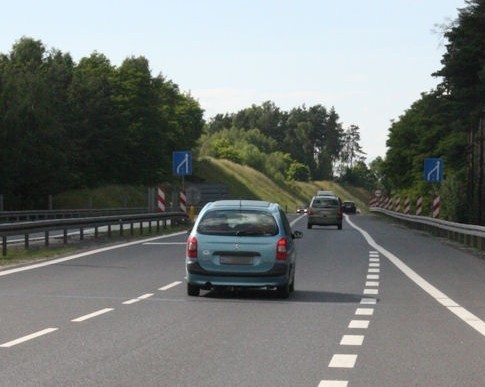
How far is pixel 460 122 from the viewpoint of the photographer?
189ft

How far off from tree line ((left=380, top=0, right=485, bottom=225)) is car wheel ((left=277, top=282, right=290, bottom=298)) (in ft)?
96.3

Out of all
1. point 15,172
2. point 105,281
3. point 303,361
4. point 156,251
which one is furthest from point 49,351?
point 15,172

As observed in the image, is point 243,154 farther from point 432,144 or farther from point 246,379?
point 246,379

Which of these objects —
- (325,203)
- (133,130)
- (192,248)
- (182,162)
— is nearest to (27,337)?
(192,248)

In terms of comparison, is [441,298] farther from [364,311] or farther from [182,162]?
[182,162]

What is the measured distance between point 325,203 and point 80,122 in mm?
45326

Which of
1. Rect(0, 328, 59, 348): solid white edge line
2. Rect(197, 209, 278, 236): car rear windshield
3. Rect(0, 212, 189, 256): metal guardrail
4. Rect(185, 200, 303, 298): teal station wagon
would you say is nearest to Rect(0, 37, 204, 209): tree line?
Rect(0, 212, 189, 256): metal guardrail

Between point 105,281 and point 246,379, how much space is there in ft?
36.5

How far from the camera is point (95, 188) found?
9606cm

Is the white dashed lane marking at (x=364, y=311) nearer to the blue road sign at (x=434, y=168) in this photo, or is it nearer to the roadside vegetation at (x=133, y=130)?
the roadside vegetation at (x=133, y=130)

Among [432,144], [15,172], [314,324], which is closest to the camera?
[314,324]

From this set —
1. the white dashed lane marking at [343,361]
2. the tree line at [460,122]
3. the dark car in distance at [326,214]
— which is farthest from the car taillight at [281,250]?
the dark car in distance at [326,214]

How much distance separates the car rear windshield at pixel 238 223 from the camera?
16547mm

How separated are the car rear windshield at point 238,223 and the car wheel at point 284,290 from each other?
787 mm
